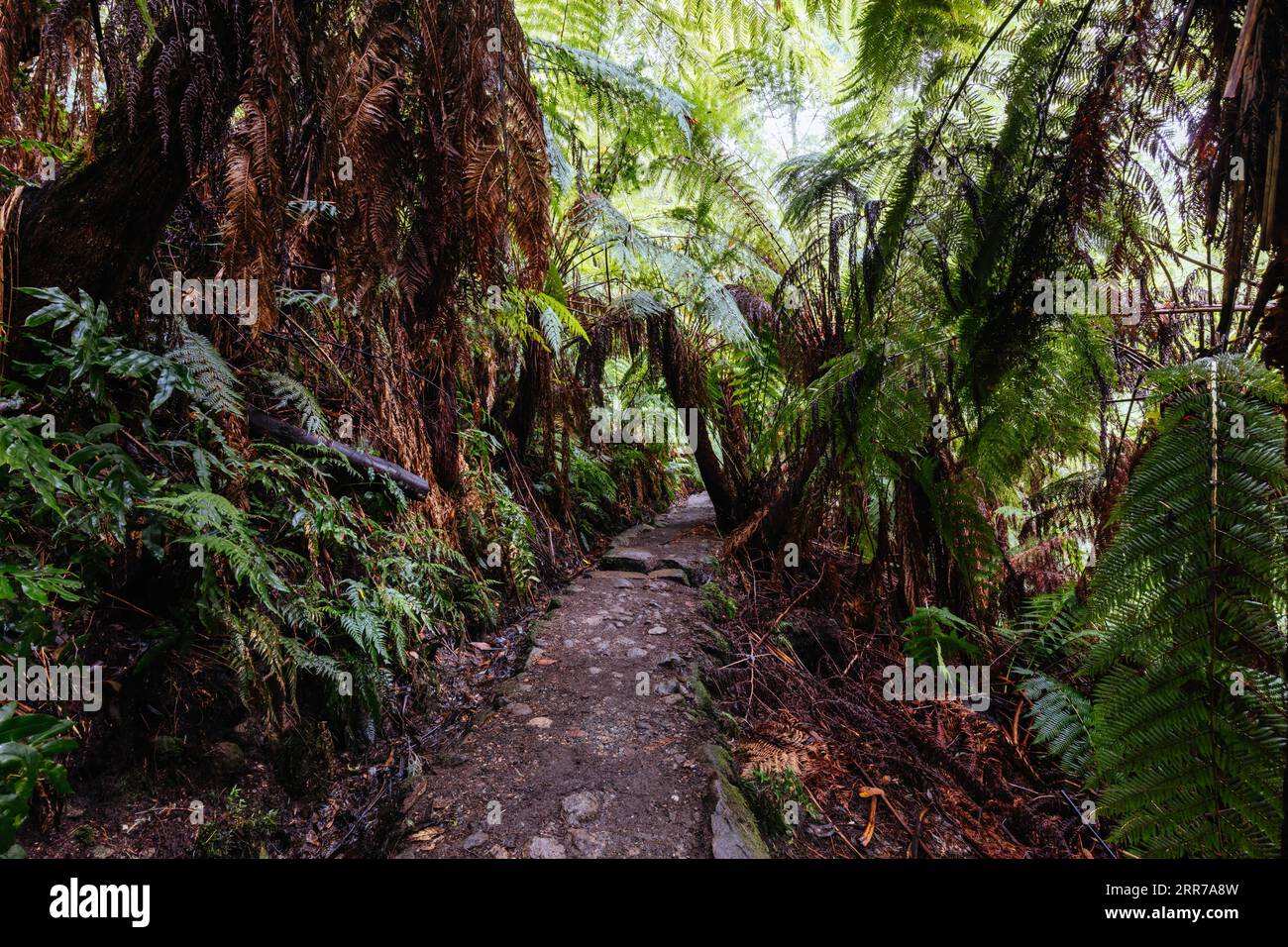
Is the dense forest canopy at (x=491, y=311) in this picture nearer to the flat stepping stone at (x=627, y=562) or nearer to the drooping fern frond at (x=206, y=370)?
the drooping fern frond at (x=206, y=370)

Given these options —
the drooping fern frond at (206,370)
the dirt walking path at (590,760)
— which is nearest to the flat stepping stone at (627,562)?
the dirt walking path at (590,760)

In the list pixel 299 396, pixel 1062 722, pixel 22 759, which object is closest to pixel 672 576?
pixel 1062 722

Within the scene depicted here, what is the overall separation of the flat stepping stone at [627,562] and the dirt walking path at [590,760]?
914mm

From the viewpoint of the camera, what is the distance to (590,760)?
2098mm

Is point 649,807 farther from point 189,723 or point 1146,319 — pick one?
point 1146,319

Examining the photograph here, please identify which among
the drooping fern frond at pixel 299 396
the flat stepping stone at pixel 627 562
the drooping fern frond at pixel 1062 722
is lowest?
the drooping fern frond at pixel 1062 722

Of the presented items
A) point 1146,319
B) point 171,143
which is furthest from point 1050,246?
point 171,143

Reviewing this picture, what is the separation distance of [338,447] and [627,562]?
2503 millimetres

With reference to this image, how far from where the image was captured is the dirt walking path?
171cm

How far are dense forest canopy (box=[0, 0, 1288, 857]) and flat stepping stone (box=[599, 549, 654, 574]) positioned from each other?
131 centimetres

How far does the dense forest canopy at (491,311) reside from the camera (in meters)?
0.78

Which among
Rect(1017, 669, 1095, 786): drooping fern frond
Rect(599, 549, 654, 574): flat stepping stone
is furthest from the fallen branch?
Rect(1017, 669, 1095, 786): drooping fern frond

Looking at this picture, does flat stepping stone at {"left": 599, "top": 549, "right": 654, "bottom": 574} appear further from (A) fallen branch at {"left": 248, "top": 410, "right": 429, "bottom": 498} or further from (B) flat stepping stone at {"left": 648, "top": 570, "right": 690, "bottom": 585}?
(A) fallen branch at {"left": 248, "top": 410, "right": 429, "bottom": 498}
